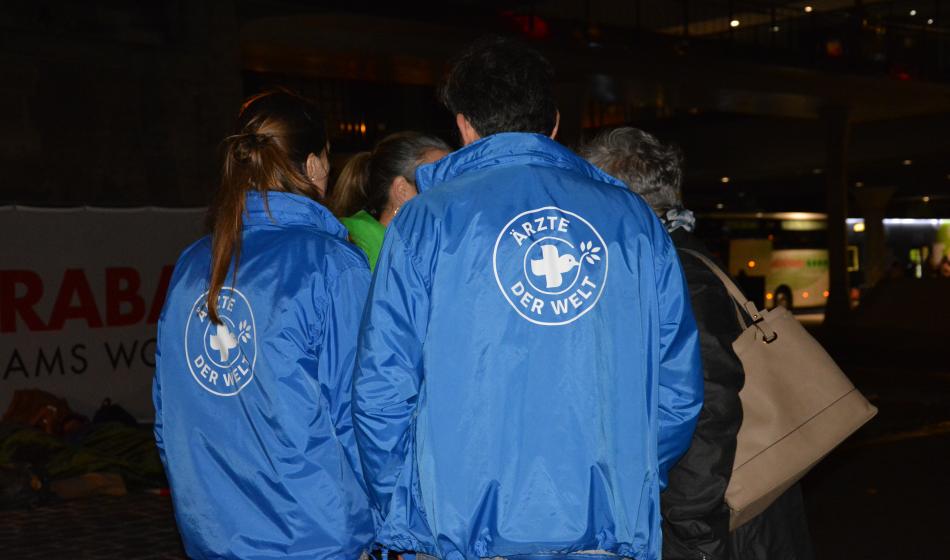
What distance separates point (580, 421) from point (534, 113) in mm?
720

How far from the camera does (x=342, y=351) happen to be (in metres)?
2.56

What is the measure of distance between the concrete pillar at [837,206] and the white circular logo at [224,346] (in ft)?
93.1

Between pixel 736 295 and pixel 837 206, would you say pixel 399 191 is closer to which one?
pixel 736 295

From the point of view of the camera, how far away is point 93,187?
486 inches

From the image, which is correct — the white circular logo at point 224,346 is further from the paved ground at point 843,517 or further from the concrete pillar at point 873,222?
the concrete pillar at point 873,222

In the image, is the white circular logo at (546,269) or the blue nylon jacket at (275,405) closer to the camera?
the white circular logo at (546,269)

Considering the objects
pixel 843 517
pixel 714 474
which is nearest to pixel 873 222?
pixel 843 517

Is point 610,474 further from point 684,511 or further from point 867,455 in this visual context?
point 867,455

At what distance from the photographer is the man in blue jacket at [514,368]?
231 cm

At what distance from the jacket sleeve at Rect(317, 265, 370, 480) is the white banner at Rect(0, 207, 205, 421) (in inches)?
325

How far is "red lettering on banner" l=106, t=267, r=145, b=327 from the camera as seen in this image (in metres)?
10.9

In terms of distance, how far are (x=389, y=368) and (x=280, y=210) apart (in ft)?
1.93

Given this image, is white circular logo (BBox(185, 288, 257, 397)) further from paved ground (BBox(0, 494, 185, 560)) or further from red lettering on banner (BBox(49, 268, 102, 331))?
red lettering on banner (BBox(49, 268, 102, 331))

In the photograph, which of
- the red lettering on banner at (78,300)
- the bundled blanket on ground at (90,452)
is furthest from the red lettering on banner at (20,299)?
the bundled blanket on ground at (90,452)
